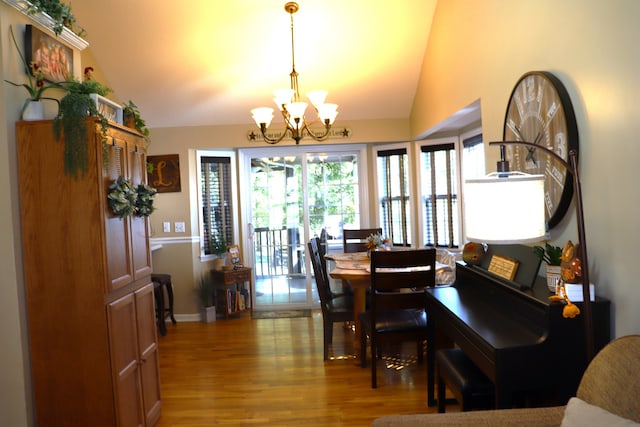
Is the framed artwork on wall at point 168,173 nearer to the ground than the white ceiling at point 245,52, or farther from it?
nearer to the ground

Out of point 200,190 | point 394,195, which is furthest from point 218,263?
point 394,195

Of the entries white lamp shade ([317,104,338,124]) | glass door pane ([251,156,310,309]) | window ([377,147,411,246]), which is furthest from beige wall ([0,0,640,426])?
glass door pane ([251,156,310,309])

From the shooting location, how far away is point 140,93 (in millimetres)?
4965

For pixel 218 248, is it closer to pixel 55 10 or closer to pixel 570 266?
pixel 55 10

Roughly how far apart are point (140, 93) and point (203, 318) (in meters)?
2.61

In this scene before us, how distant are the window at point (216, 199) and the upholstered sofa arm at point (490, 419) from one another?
4358mm

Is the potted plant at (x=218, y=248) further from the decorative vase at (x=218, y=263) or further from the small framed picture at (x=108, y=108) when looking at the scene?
the small framed picture at (x=108, y=108)

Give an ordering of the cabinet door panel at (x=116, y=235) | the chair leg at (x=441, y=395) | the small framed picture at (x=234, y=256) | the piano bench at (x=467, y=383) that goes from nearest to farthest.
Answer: the piano bench at (x=467, y=383) < the cabinet door panel at (x=116, y=235) < the chair leg at (x=441, y=395) < the small framed picture at (x=234, y=256)

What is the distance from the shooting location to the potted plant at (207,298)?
5520mm

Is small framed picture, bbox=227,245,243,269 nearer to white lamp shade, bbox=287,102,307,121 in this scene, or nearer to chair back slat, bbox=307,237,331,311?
chair back slat, bbox=307,237,331,311

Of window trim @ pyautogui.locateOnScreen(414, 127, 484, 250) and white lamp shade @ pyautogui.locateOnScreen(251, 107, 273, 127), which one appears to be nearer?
white lamp shade @ pyautogui.locateOnScreen(251, 107, 273, 127)

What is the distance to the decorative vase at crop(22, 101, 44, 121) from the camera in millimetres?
2319

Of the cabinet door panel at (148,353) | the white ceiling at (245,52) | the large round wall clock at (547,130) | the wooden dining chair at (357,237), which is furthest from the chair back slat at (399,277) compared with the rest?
the white ceiling at (245,52)

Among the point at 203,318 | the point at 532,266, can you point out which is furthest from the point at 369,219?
the point at 532,266
